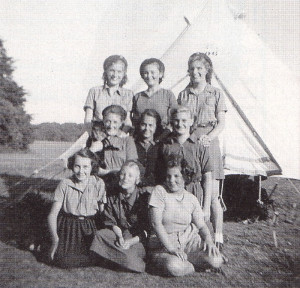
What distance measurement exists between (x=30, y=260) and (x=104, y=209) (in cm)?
73

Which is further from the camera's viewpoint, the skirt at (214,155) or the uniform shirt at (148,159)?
the skirt at (214,155)

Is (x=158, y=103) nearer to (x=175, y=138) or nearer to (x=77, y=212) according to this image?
(x=175, y=138)

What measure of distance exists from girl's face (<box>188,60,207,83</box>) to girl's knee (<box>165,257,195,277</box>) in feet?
5.51

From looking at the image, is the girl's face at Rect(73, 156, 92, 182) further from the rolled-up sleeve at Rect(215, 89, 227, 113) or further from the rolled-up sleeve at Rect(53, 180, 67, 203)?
the rolled-up sleeve at Rect(215, 89, 227, 113)

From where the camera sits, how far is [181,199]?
2.75 metres

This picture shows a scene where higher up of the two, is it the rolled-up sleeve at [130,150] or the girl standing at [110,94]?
the girl standing at [110,94]

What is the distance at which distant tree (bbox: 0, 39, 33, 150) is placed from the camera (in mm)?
22031

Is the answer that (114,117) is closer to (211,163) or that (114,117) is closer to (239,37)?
(211,163)

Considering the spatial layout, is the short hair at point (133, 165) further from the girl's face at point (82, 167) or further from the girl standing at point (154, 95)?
the girl standing at point (154, 95)

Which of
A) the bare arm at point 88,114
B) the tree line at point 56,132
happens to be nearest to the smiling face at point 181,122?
the bare arm at point 88,114

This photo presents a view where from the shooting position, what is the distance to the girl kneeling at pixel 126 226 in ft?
8.83

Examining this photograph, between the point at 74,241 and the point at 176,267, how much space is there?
0.82 m

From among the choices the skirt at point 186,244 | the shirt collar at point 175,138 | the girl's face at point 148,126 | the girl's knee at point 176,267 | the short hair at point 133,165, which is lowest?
the girl's knee at point 176,267

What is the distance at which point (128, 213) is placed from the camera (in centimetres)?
284
